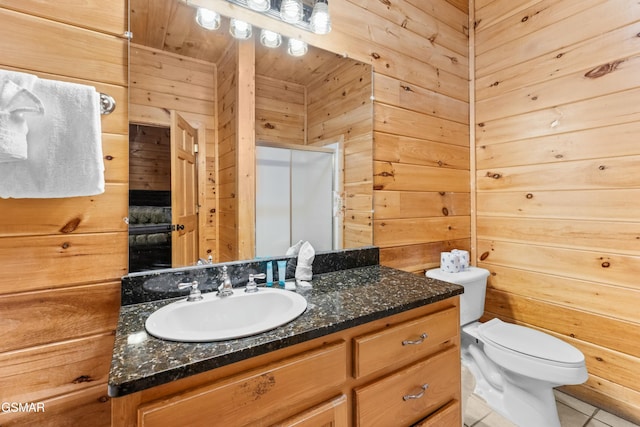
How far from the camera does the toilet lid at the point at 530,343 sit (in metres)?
1.36

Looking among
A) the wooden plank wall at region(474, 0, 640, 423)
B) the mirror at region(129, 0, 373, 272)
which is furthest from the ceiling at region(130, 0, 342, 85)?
the wooden plank wall at region(474, 0, 640, 423)

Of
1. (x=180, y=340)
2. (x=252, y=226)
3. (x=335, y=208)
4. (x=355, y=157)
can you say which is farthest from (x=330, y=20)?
(x=180, y=340)

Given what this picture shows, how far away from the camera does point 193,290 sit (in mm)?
1037

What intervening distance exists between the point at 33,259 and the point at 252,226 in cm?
70

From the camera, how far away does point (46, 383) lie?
2.86ft

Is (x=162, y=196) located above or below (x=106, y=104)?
below

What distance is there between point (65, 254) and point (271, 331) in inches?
27.5

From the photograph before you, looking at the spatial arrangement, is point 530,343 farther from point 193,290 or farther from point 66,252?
point 66,252

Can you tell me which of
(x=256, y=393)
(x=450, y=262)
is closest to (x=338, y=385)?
(x=256, y=393)

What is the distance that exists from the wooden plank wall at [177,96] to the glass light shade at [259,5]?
1.04 feet

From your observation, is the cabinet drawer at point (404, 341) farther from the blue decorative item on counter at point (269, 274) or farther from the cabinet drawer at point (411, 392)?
the blue decorative item on counter at point (269, 274)

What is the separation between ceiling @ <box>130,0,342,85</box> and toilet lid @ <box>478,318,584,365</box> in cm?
169

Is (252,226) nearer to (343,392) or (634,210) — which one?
(343,392)

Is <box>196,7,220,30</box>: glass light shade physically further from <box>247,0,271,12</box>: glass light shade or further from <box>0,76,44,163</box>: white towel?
<box>0,76,44,163</box>: white towel
